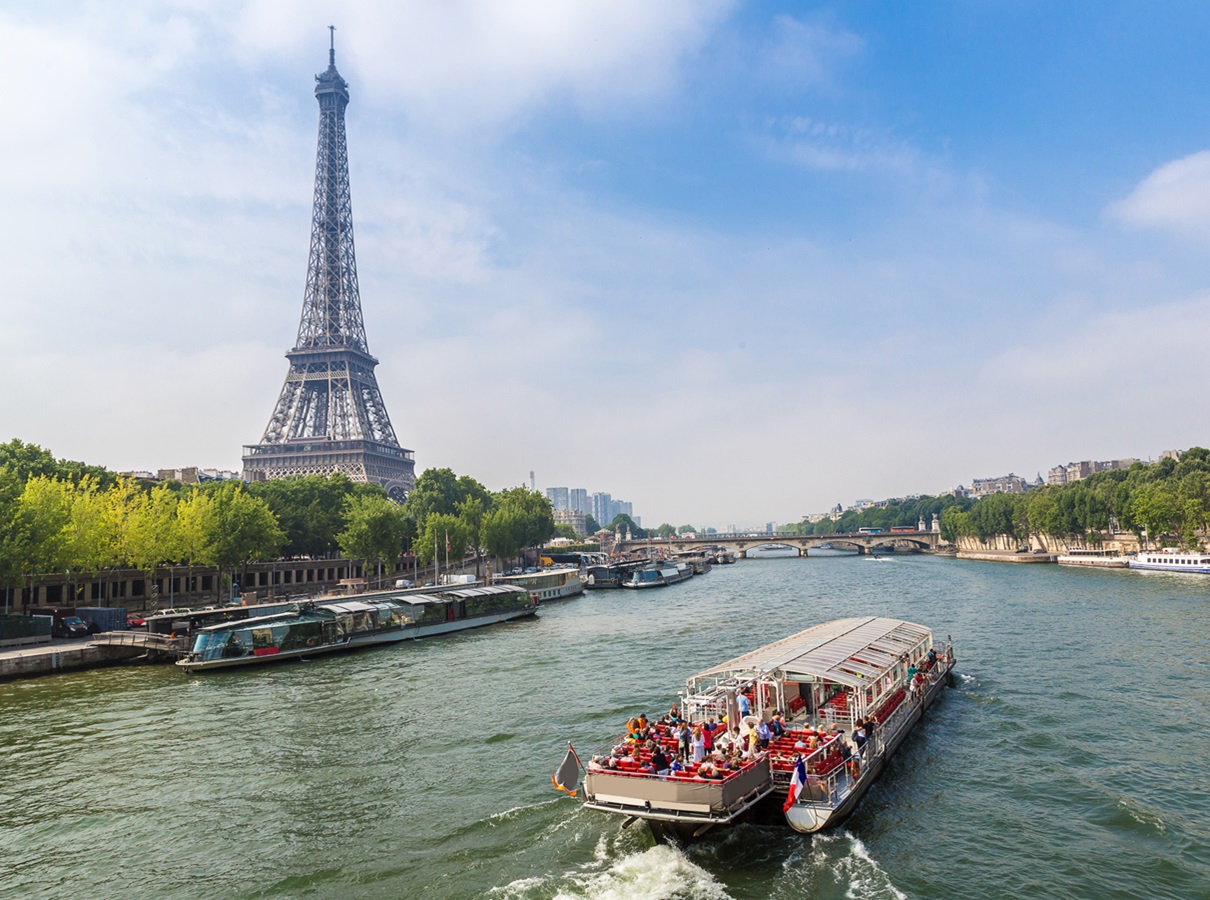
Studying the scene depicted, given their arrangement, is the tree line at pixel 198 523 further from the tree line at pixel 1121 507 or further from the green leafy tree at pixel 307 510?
the tree line at pixel 1121 507

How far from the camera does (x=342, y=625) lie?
180 ft

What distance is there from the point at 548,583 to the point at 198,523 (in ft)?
149

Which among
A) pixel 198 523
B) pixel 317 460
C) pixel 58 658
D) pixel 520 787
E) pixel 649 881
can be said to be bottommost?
pixel 649 881

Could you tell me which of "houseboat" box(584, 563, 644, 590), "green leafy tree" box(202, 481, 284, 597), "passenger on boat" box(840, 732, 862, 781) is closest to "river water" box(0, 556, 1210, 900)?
"passenger on boat" box(840, 732, 862, 781)

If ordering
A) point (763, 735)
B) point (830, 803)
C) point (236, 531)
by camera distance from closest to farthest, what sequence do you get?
point (830, 803)
point (763, 735)
point (236, 531)

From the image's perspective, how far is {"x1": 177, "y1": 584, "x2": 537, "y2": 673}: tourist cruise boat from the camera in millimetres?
47438

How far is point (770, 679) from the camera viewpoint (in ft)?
83.1

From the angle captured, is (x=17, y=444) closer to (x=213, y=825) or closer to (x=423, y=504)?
(x=423, y=504)

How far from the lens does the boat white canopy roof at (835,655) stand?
25500 millimetres

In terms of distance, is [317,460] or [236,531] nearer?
[236,531]

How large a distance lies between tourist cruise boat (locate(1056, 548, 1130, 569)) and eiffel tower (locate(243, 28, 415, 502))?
129698mm

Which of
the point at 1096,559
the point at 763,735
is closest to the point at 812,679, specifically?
the point at 763,735

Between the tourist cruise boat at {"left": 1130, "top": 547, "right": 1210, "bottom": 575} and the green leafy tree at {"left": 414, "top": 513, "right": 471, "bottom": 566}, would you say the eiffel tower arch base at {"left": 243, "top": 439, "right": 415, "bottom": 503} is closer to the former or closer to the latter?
the green leafy tree at {"left": 414, "top": 513, "right": 471, "bottom": 566}

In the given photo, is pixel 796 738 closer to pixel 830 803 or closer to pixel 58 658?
pixel 830 803
